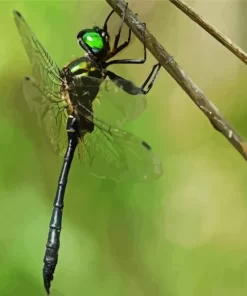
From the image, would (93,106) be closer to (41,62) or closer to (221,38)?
(41,62)

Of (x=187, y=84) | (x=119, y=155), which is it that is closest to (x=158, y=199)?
(x=119, y=155)

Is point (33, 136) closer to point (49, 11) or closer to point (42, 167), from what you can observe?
point (42, 167)

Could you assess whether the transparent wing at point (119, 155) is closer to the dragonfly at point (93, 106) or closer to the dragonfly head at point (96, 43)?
the dragonfly at point (93, 106)

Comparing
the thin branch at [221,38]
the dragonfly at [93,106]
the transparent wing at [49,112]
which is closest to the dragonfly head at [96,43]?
the dragonfly at [93,106]

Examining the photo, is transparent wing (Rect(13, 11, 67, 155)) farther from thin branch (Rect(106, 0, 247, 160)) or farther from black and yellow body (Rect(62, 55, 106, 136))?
thin branch (Rect(106, 0, 247, 160))

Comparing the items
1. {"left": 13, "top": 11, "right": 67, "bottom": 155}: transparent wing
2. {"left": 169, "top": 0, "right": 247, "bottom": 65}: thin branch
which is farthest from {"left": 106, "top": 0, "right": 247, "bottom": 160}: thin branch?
{"left": 13, "top": 11, "right": 67, "bottom": 155}: transparent wing
